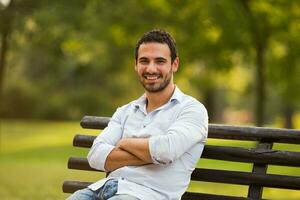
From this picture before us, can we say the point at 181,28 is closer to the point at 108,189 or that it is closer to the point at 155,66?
the point at 155,66

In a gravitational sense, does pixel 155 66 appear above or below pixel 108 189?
above

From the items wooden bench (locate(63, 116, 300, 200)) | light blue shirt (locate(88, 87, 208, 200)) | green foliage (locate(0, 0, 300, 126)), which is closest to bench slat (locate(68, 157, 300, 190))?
wooden bench (locate(63, 116, 300, 200))

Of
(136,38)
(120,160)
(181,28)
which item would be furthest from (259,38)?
(120,160)

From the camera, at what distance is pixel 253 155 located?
186 inches

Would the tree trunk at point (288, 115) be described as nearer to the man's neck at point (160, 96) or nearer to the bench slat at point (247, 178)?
the bench slat at point (247, 178)

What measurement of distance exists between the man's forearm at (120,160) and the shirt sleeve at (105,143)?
3 cm

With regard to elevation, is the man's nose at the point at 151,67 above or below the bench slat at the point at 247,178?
above

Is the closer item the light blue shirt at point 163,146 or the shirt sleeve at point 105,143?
the light blue shirt at point 163,146

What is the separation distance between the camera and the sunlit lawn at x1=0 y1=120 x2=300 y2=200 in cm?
1166

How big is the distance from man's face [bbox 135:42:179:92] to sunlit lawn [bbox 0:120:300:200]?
5.63 metres

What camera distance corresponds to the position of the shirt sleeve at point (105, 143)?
4.59 meters

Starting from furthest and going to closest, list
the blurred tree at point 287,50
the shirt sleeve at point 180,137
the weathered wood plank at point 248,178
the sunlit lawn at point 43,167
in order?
the blurred tree at point 287,50 < the sunlit lawn at point 43,167 < the weathered wood plank at point 248,178 < the shirt sleeve at point 180,137

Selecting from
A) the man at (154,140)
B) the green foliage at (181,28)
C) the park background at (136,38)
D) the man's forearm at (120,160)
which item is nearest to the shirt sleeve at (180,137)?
the man at (154,140)

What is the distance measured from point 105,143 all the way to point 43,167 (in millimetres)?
12452
